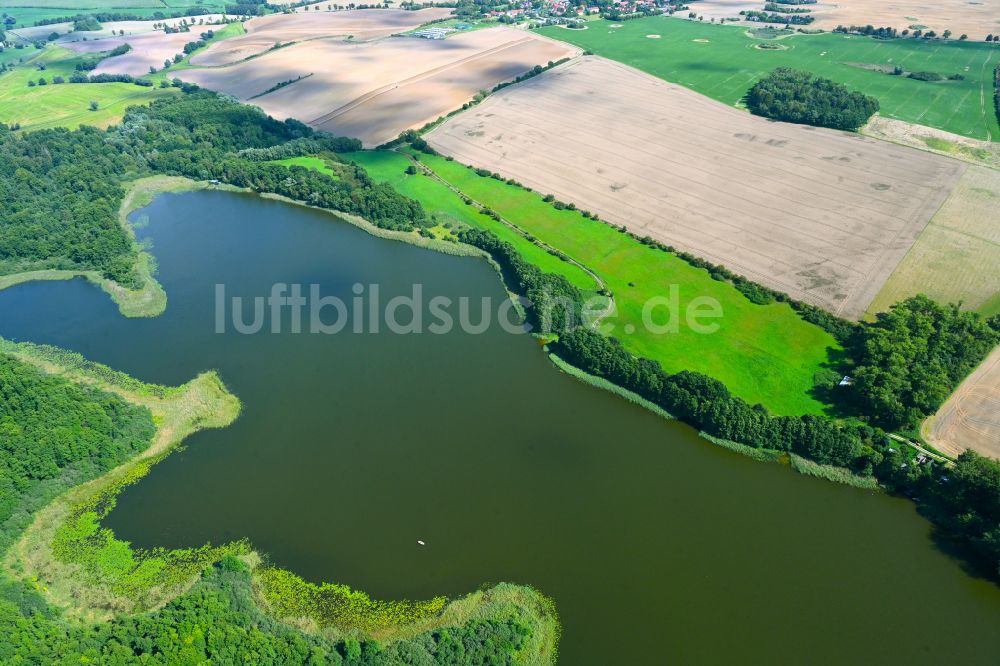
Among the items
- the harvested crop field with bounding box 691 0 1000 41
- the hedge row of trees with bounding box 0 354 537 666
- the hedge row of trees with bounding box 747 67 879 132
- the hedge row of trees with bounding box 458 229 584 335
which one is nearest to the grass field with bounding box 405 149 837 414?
the hedge row of trees with bounding box 458 229 584 335

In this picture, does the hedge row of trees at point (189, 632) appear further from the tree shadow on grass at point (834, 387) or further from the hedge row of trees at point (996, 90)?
the hedge row of trees at point (996, 90)

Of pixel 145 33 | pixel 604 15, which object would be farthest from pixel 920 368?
pixel 145 33

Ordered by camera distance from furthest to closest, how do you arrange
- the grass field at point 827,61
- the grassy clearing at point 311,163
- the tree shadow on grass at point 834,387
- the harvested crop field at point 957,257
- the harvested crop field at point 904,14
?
the harvested crop field at point 904,14 < the grass field at point 827,61 < the grassy clearing at point 311,163 < the harvested crop field at point 957,257 < the tree shadow on grass at point 834,387

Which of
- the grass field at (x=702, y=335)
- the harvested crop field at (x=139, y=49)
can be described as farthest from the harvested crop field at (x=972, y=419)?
the harvested crop field at (x=139, y=49)

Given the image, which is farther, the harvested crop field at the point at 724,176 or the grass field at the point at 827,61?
the grass field at the point at 827,61

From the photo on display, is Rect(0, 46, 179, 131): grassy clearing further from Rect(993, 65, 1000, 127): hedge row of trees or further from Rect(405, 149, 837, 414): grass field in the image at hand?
Rect(993, 65, 1000, 127): hedge row of trees

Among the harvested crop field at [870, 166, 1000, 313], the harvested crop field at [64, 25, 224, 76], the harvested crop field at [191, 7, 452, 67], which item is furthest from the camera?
the harvested crop field at [191, 7, 452, 67]

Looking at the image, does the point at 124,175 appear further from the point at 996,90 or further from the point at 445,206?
the point at 996,90
